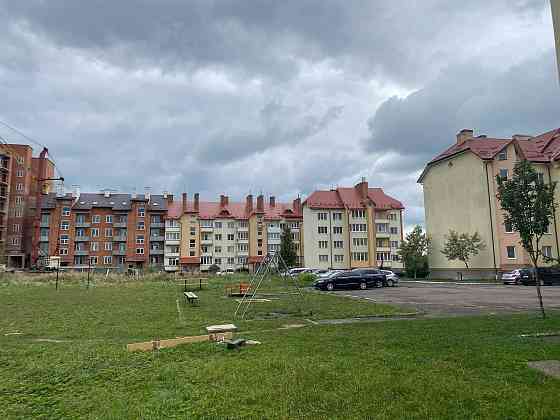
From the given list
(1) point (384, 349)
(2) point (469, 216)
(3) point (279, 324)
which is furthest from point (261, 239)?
(1) point (384, 349)

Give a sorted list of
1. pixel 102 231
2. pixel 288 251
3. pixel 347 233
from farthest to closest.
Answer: pixel 102 231 → pixel 347 233 → pixel 288 251

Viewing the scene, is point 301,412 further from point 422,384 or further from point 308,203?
point 308,203

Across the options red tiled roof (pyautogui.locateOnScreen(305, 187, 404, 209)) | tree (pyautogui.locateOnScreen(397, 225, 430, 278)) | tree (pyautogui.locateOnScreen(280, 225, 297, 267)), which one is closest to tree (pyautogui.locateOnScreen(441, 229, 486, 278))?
tree (pyautogui.locateOnScreen(397, 225, 430, 278))

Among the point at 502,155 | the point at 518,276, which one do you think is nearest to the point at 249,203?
the point at 502,155

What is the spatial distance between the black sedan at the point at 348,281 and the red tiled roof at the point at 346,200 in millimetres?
37966

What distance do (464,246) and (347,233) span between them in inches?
1128

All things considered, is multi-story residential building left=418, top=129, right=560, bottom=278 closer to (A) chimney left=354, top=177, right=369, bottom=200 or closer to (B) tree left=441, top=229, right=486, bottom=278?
(B) tree left=441, top=229, right=486, bottom=278

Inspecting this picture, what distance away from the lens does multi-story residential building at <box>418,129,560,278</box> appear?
4394 cm

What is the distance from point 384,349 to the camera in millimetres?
8688

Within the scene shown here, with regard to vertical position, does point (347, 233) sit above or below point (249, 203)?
below

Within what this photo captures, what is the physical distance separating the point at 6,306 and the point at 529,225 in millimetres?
22079

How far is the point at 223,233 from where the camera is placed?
8162 centimetres

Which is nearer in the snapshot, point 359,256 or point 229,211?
point 359,256

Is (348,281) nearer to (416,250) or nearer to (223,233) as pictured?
(416,250)
